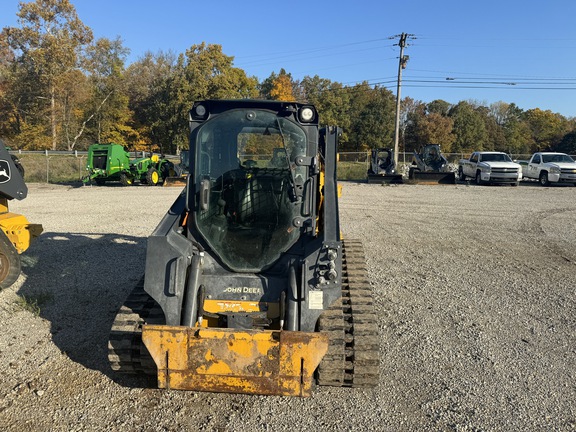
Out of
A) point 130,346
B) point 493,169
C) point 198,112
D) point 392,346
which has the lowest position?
point 392,346

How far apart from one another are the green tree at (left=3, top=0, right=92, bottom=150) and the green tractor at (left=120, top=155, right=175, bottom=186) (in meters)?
17.1

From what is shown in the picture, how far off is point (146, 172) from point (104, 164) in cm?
208

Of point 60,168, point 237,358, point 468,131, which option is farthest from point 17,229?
point 468,131

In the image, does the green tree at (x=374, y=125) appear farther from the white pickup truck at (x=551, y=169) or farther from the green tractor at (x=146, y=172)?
the green tractor at (x=146, y=172)

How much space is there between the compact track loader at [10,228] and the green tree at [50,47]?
34.0 m

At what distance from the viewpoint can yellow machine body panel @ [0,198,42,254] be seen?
21.4 feet

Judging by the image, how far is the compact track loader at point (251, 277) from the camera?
3521 mm

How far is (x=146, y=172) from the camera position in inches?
968

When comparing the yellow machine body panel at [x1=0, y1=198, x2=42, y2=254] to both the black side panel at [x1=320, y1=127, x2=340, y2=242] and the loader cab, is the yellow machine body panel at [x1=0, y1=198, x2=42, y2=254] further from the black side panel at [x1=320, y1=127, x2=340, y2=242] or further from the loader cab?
the black side panel at [x1=320, y1=127, x2=340, y2=242]

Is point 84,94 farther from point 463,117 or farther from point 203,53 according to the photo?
point 463,117

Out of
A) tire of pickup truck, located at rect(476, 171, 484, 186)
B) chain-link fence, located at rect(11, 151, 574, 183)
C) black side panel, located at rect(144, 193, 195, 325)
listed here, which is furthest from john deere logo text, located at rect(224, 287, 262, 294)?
chain-link fence, located at rect(11, 151, 574, 183)

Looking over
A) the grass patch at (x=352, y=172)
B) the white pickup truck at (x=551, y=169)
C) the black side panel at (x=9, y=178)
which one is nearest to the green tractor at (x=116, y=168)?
the grass patch at (x=352, y=172)

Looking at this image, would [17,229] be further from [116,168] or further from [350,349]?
[116,168]

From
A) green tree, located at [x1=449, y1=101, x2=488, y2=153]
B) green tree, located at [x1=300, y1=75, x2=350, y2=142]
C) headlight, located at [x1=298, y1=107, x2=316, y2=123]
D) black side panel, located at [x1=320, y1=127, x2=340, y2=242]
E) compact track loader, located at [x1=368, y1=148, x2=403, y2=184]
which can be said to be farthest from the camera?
green tree, located at [x1=449, y1=101, x2=488, y2=153]
